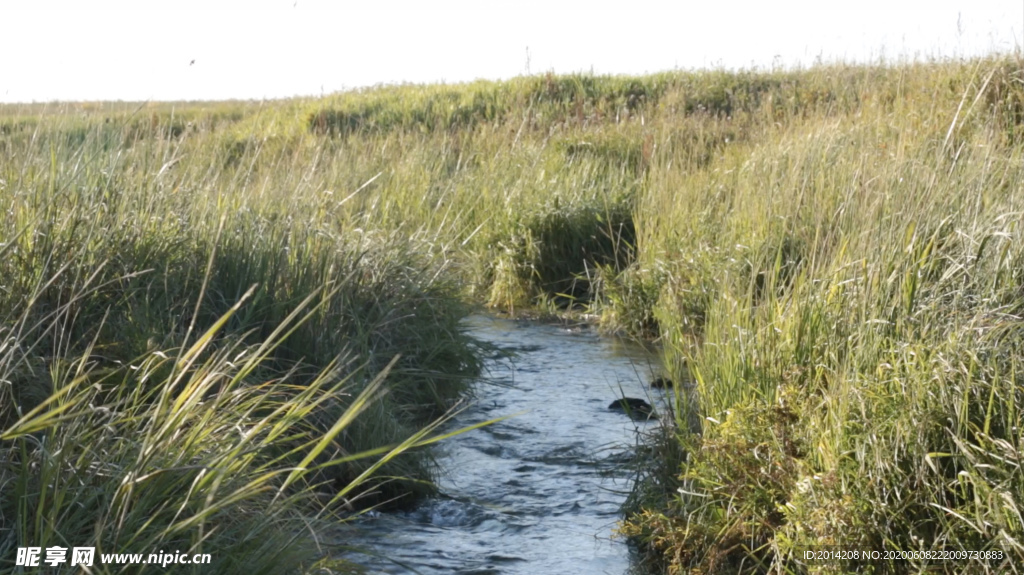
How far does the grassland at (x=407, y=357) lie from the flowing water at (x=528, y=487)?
0.21 metres

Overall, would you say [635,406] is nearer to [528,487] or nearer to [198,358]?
[528,487]

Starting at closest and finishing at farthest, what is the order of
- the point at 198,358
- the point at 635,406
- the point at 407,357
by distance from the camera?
the point at 198,358, the point at 407,357, the point at 635,406

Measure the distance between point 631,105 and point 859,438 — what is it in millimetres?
14689

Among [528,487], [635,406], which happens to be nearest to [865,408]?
[528,487]

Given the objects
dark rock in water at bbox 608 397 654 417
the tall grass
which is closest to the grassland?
the tall grass

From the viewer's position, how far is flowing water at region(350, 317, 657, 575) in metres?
3.54

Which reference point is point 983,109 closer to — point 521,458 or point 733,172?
point 733,172

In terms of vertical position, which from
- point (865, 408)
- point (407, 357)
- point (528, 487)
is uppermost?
point (865, 408)

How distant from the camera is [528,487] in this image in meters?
4.23

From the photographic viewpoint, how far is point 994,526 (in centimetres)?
266

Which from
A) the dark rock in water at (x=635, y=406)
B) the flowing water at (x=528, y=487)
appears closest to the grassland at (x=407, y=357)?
the flowing water at (x=528, y=487)

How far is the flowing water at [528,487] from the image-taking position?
3.54 meters

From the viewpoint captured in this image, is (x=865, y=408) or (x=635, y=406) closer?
(x=865, y=408)

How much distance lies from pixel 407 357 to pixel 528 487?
38.4 inches
